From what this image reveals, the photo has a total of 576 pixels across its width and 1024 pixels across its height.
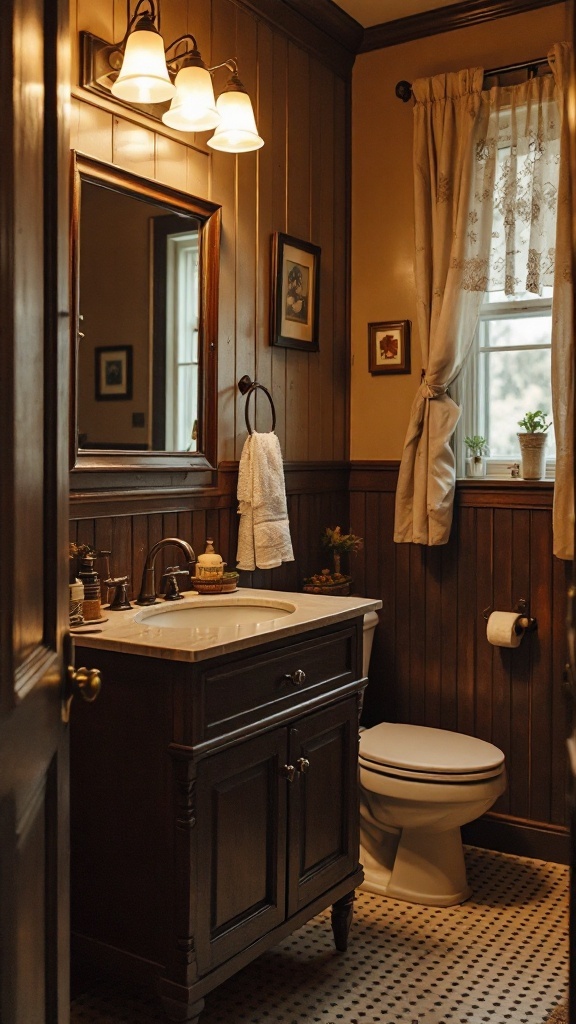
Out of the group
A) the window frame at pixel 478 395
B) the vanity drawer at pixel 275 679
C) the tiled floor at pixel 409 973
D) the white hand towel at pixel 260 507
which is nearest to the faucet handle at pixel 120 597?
the vanity drawer at pixel 275 679

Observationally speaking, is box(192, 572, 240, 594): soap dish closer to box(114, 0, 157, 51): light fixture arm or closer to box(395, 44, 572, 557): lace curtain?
box(395, 44, 572, 557): lace curtain

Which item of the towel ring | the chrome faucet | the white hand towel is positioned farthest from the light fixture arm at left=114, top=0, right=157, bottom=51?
the chrome faucet

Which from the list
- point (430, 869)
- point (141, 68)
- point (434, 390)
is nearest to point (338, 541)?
point (434, 390)

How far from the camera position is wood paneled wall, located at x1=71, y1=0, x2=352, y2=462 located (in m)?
2.40

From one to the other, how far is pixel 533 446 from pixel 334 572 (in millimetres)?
824

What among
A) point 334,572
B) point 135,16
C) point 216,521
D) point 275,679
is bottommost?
point 275,679

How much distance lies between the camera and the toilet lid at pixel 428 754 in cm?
260

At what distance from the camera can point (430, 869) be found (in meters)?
2.72

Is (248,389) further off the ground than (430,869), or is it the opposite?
(248,389)

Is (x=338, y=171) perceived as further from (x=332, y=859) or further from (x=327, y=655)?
(x=332, y=859)

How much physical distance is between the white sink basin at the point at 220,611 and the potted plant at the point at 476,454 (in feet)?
3.47

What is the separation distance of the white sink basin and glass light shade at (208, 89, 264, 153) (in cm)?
119

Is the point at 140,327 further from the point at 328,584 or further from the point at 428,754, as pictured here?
the point at 428,754

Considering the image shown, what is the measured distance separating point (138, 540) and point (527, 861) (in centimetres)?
167
